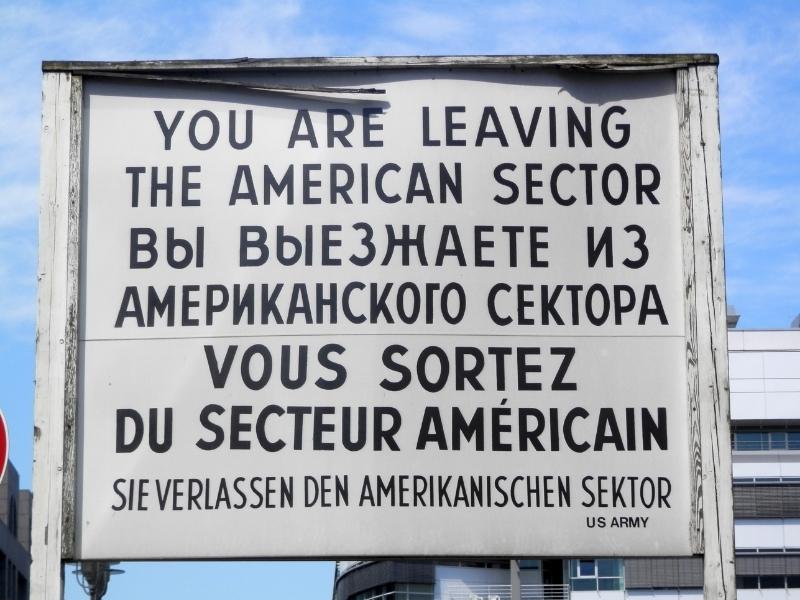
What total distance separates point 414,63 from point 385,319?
1.22 m

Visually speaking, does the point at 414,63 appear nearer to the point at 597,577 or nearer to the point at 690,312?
the point at 690,312

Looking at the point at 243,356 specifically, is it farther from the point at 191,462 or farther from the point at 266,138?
the point at 266,138

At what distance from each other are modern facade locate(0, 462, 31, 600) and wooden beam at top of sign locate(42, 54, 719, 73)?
78.1 metres

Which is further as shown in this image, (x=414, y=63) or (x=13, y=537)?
(x=13, y=537)

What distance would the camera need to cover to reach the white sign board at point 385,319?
6.08m

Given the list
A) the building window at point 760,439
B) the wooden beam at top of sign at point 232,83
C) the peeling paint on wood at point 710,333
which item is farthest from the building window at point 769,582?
the wooden beam at top of sign at point 232,83

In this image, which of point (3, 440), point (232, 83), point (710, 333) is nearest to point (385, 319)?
point (232, 83)

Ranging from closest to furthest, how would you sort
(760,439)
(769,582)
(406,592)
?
(769,582) → (406,592) → (760,439)

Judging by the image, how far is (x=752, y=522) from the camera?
51875 mm

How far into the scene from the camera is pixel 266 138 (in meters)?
6.46

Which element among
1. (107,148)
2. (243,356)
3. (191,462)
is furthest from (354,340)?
(107,148)

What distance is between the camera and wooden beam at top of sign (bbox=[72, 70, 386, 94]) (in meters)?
6.51

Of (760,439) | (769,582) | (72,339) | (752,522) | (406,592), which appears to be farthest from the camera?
(760,439)

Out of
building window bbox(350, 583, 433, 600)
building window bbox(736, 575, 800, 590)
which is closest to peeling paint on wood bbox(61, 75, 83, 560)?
building window bbox(350, 583, 433, 600)
